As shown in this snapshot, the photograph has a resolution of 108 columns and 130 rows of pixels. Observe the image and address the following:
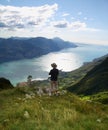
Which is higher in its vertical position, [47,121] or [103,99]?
[47,121]

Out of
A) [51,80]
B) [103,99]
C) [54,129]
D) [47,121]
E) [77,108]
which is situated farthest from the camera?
[103,99]

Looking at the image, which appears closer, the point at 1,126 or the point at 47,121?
the point at 1,126

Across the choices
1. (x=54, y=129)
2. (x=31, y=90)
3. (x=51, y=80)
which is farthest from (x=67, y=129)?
(x=31, y=90)

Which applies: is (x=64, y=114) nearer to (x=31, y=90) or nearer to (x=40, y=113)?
(x=40, y=113)

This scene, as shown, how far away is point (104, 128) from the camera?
9.19 meters

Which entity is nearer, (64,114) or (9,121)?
(9,121)

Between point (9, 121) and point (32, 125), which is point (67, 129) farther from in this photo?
point (9, 121)

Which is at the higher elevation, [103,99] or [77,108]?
[77,108]

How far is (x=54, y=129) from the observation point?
8.38 m

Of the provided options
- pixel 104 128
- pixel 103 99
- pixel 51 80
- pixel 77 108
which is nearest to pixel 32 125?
pixel 104 128

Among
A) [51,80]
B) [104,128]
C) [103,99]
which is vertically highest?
[51,80]

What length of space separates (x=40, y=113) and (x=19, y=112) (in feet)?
2.99

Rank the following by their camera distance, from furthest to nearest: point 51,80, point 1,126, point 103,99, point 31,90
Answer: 1. point 103,99
2. point 31,90
3. point 51,80
4. point 1,126

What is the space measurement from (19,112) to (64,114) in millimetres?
1939
